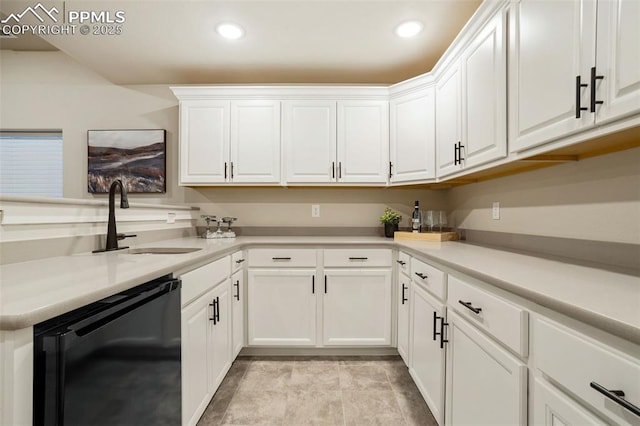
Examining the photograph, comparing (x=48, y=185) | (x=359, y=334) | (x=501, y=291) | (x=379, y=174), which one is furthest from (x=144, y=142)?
(x=501, y=291)

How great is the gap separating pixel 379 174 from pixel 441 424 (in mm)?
1771

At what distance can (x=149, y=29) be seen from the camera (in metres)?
2.07

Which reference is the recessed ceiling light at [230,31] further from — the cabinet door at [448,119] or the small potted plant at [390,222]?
the small potted plant at [390,222]

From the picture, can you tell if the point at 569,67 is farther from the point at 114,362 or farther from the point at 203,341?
the point at 203,341

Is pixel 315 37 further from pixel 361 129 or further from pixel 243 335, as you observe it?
pixel 243 335

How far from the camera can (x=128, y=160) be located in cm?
283

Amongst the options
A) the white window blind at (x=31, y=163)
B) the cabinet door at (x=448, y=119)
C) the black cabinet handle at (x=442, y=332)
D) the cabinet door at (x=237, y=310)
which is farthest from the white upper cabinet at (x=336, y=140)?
the white window blind at (x=31, y=163)

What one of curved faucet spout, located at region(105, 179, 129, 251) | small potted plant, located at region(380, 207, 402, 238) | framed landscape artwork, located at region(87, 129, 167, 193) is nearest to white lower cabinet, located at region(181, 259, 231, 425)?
curved faucet spout, located at region(105, 179, 129, 251)

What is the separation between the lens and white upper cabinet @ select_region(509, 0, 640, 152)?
32.1 inches

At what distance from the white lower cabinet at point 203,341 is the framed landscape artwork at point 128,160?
159cm

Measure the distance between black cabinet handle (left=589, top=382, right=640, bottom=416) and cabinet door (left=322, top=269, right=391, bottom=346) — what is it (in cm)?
165

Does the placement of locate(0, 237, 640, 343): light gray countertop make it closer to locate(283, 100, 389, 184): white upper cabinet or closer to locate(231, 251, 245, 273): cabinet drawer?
locate(231, 251, 245, 273): cabinet drawer

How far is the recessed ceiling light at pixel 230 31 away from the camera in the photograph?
204 centimetres

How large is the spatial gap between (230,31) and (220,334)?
2046 mm
